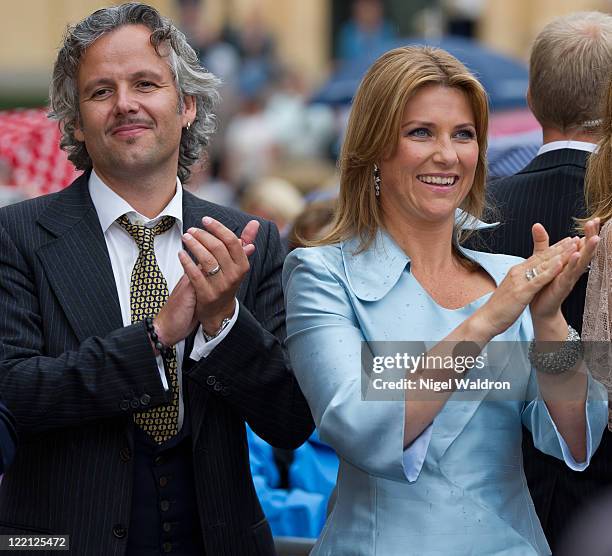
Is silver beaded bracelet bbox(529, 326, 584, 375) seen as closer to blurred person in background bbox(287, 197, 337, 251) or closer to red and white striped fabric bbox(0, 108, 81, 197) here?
blurred person in background bbox(287, 197, 337, 251)

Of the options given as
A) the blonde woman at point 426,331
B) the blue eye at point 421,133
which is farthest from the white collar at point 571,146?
the blue eye at point 421,133

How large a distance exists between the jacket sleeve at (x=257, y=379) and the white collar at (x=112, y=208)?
290 millimetres

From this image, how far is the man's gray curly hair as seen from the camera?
152 inches

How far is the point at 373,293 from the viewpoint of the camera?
3.39 meters

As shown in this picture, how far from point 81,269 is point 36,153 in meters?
3.24

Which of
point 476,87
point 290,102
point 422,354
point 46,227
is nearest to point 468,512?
point 422,354

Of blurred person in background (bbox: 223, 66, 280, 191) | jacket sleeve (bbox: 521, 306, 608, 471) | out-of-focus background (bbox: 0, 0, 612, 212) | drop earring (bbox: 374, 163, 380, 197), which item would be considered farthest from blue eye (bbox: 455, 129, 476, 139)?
blurred person in background (bbox: 223, 66, 280, 191)

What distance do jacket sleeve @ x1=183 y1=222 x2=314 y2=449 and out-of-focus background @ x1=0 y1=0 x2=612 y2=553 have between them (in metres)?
0.83

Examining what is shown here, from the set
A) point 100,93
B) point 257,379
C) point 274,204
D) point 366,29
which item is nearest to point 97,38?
point 100,93

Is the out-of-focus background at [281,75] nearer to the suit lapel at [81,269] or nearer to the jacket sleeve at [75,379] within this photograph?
the suit lapel at [81,269]

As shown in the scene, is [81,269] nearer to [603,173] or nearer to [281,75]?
[603,173]

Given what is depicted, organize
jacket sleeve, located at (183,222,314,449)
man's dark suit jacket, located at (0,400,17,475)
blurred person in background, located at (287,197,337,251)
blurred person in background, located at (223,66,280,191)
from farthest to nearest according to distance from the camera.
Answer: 1. blurred person in background, located at (223,66,280,191)
2. blurred person in background, located at (287,197,337,251)
3. jacket sleeve, located at (183,222,314,449)
4. man's dark suit jacket, located at (0,400,17,475)

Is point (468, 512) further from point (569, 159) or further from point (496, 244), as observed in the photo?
point (569, 159)

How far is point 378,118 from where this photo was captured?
137 inches
